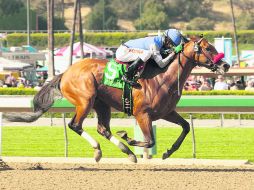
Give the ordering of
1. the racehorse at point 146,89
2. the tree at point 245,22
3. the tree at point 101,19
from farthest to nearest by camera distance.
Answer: the tree at point 245,22
the tree at point 101,19
the racehorse at point 146,89

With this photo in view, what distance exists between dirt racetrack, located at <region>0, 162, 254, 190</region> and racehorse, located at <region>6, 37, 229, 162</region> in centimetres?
41

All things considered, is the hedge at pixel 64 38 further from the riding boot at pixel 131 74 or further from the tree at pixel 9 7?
the riding boot at pixel 131 74

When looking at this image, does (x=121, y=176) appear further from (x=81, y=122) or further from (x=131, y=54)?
(x=131, y=54)

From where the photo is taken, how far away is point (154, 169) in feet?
34.8

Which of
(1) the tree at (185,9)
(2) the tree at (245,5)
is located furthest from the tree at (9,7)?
(2) the tree at (245,5)

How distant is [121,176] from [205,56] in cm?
174

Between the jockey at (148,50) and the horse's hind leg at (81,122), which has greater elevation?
the jockey at (148,50)

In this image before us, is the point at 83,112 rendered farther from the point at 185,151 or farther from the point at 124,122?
the point at 124,122

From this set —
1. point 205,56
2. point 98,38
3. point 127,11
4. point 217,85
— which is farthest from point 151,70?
point 127,11

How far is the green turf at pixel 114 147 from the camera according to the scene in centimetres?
1412

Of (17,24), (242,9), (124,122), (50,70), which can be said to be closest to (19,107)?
(124,122)

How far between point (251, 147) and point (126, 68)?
17.9 ft

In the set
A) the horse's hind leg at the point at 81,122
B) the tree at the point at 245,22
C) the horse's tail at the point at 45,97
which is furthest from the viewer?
the tree at the point at 245,22

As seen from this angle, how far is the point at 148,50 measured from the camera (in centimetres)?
1045
